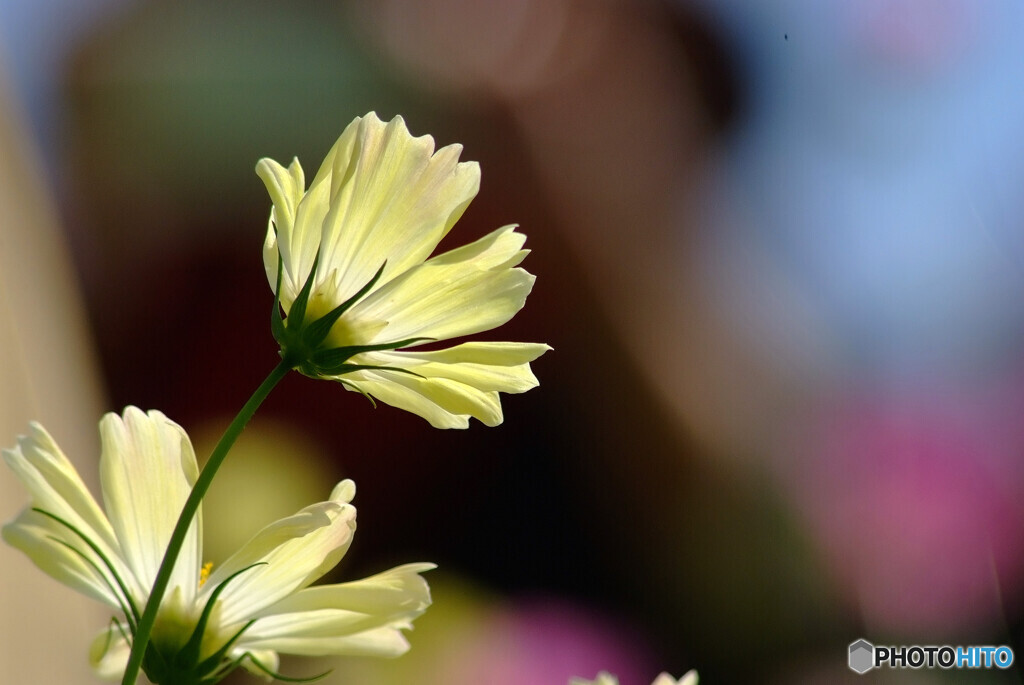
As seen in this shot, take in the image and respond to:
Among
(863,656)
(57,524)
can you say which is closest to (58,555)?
(57,524)

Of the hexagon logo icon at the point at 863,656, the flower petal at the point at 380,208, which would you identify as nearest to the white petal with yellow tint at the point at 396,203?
the flower petal at the point at 380,208

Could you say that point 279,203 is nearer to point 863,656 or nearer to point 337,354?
point 337,354

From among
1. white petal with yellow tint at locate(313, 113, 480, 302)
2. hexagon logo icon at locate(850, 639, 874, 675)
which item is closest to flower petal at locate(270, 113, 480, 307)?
white petal with yellow tint at locate(313, 113, 480, 302)

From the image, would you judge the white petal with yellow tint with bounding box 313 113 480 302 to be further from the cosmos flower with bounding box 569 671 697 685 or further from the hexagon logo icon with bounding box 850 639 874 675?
the hexagon logo icon with bounding box 850 639 874 675

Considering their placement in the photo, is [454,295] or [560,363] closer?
[454,295]

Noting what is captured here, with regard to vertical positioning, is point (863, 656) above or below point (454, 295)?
above

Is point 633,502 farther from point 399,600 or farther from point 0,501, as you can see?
point 399,600
